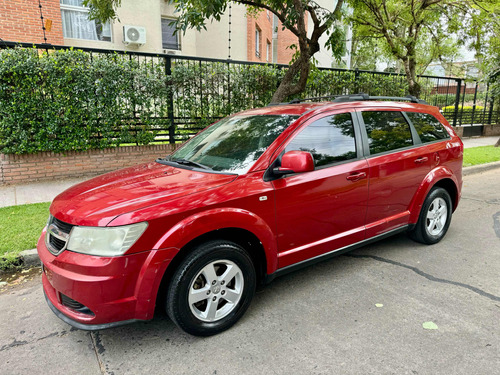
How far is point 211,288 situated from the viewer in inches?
105

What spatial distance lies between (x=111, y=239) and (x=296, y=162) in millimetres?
1463

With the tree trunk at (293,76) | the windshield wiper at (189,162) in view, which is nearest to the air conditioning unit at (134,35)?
the tree trunk at (293,76)

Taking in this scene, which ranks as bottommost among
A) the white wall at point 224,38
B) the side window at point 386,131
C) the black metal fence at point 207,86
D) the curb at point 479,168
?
the curb at point 479,168

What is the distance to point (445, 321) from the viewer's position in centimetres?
285

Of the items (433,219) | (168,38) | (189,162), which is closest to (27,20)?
(168,38)

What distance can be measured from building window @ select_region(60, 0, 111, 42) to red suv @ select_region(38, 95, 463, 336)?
9908mm

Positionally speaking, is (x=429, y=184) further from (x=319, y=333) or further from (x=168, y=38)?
(x=168, y=38)

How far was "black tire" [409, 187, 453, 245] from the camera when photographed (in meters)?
4.20

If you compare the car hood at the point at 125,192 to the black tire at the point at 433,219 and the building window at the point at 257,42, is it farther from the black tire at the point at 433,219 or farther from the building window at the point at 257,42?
the building window at the point at 257,42

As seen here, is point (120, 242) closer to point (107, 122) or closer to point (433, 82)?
point (107, 122)

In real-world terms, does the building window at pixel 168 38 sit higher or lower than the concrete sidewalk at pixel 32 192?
higher

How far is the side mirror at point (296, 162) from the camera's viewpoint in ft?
9.20

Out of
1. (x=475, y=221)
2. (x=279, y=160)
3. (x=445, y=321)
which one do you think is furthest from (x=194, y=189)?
(x=475, y=221)

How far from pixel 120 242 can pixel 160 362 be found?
0.90 meters
